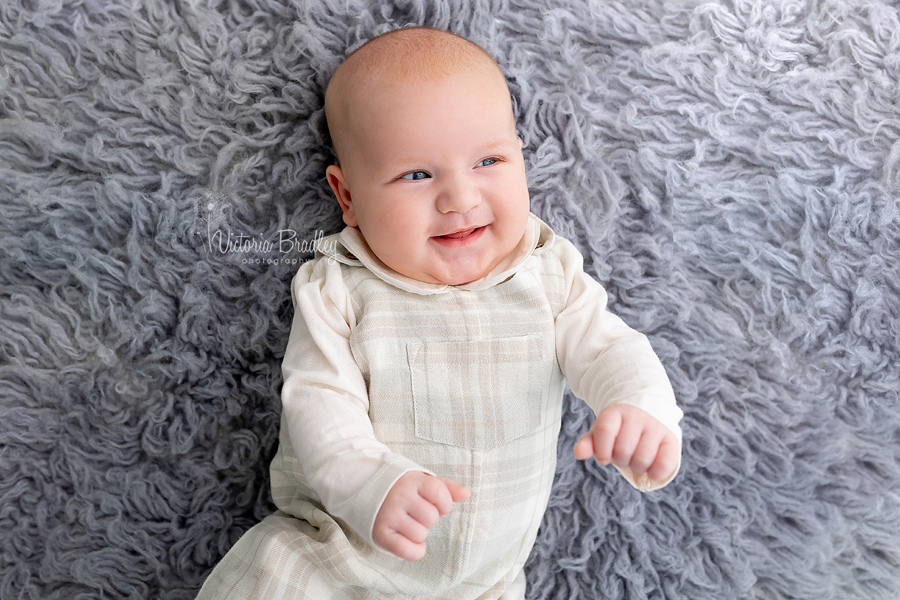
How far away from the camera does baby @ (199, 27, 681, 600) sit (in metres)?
1.14

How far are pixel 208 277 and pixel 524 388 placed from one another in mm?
653

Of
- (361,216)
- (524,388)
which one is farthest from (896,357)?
(361,216)

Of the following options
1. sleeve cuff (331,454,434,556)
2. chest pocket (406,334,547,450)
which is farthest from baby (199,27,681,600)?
sleeve cuff (331,454,434,556)

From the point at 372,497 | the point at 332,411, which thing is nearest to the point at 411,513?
the point at 372,497

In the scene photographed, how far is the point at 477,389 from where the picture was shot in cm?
117

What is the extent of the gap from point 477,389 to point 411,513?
0.94 feet

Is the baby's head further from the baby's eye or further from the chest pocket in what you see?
the chest pocket

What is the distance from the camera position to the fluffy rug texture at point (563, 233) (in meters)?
1.33

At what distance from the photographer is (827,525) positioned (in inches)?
54.6

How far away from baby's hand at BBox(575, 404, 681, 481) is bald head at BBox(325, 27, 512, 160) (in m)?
0.62

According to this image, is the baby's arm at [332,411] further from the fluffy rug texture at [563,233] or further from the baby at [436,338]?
the fluffy rug texture at [563,233]

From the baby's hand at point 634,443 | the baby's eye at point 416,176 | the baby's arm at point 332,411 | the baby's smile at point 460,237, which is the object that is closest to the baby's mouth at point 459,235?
the baby's smile at point 460,237

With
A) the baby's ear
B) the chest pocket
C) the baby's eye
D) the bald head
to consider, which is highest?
the bald head

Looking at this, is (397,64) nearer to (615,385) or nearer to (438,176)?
(438,176)
